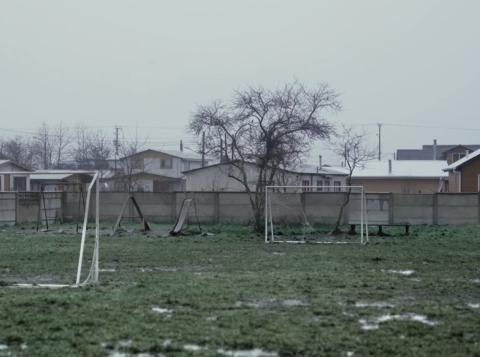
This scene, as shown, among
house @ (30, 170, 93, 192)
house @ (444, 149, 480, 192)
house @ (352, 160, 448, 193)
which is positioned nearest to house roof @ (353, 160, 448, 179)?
house @ (352, 160, 448, 193)

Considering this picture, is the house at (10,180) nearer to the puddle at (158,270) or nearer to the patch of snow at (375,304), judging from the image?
the puddle at (158,270)

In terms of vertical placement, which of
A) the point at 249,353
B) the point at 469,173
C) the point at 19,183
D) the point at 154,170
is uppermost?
the point at 154,170

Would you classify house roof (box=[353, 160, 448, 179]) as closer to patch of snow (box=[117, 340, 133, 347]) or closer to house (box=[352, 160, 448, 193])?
house (box=[352, 160, 448, 193])

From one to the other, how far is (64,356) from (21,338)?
100 cm

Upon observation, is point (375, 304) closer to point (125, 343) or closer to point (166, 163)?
point (125, 343)

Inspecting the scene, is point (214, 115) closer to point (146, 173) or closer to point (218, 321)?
point (218, 321)

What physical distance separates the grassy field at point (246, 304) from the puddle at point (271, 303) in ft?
0.05

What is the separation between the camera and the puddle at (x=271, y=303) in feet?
30.3

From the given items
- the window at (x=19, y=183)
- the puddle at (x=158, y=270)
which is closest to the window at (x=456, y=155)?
the window at (x=19, y=183)

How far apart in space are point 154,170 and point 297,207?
4053cm

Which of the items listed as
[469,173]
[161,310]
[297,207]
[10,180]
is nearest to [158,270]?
[161,310]

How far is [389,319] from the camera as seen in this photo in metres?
8.17

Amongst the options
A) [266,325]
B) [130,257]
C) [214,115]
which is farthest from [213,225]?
[266,325]

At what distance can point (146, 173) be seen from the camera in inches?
2400
